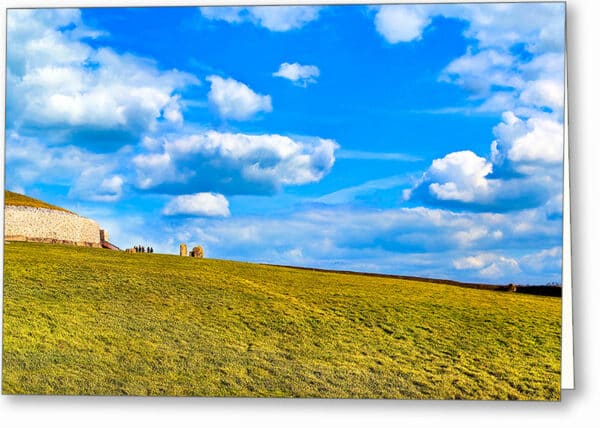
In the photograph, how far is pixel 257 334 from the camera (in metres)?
8.50

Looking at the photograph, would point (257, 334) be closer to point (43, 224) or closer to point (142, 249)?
point (142, 249)

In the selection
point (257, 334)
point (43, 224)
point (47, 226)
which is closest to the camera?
point (257, 334)

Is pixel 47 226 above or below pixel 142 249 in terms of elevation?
above

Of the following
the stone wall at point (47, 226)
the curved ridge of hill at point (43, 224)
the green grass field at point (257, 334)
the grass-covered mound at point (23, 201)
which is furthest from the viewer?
the stone wall at point (47, 226)

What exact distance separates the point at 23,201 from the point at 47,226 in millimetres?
750

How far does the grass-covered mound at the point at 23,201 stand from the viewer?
8.27 m

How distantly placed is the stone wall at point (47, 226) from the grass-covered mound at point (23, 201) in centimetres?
9

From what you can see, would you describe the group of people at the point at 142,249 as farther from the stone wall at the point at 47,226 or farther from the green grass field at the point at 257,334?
the stone wall at the point at 47,226

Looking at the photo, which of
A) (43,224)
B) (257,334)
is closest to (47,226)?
(43,224)

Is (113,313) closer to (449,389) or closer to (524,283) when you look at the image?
(449,389)

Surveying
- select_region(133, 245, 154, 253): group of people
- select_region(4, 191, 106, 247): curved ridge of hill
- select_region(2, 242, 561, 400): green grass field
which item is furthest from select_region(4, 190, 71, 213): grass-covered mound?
select_region(133, 245, 154, 253): group of people

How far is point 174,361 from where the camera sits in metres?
8.12

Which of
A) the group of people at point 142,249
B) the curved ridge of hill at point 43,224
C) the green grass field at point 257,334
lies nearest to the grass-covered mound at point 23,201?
the curved ridge of hill at point 43,224

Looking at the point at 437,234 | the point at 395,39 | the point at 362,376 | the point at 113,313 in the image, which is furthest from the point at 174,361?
the point at 395,39
